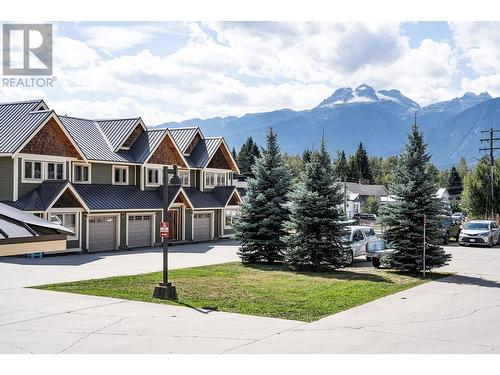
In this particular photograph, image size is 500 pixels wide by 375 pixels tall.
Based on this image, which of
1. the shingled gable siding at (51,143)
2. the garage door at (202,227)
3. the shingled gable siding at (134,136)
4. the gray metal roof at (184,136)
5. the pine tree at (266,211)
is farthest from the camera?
the gray metal roof at (184,136)

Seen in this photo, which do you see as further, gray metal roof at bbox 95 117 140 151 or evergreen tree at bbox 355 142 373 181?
evergreen tree at bbox 355 142 373 181

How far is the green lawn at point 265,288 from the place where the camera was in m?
16.2

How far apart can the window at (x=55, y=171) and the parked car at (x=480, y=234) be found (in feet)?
86.3

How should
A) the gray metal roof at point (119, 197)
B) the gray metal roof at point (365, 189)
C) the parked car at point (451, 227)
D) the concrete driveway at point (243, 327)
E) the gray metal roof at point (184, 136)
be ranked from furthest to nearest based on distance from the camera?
the gray metal roof at point (365, 189) < the gray metal roof at point (184, 136) < the parked car at point (451, 227) < the gray metal roof at point (119, 197) < the concrete driveway at point (243, 327)

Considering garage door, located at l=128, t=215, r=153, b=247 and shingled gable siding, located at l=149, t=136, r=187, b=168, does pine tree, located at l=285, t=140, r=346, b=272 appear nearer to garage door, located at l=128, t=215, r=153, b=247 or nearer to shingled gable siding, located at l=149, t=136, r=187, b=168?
garage door, located at l=128, t=215, r=153, b=247

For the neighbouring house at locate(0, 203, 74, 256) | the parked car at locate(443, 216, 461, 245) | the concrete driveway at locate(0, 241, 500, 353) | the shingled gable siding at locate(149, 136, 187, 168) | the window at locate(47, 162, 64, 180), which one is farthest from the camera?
the parked car at locate(443, 216, 461, 245)

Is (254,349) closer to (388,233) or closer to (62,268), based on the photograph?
(388,233)

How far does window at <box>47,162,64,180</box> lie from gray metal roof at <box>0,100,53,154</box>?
7.95 feet

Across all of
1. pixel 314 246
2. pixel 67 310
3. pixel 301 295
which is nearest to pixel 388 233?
pixel 314 246

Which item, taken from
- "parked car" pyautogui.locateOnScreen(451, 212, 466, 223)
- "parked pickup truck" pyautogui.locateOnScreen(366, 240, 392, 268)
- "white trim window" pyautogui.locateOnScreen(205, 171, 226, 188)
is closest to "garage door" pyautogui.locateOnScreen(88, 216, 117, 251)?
"white trim window" pyautogui.locateOnScreen(205, 171, 226, 188)

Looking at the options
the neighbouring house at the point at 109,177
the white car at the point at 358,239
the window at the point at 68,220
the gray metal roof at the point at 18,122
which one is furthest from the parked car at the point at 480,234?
the gray metal roof at the point at 18,122

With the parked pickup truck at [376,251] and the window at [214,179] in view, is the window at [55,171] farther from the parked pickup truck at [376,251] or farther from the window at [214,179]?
the parked pickup truck at [376,251]

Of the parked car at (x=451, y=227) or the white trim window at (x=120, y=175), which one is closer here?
the white trim window at (x=120, y=175)

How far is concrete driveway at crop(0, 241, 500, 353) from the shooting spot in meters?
11.7
